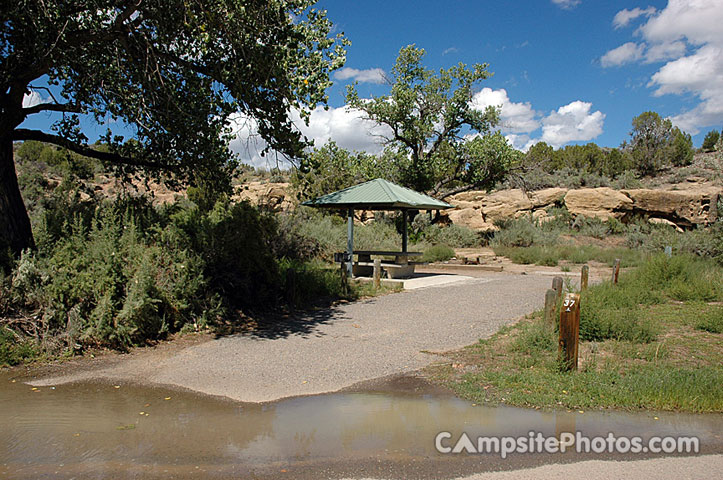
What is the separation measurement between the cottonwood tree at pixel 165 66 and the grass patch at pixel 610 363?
4.54 meters

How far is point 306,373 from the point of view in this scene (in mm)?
6543

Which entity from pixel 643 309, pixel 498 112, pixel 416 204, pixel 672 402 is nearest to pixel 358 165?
pixel 498 112

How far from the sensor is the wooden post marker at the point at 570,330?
5.95m

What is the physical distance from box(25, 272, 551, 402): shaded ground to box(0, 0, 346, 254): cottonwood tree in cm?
316

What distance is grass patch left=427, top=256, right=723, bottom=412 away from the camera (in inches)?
207

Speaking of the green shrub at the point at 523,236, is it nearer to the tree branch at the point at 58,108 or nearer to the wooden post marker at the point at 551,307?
the wooden post marker at the point at 551,307

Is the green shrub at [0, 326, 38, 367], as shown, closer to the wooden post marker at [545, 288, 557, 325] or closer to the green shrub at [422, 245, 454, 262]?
the wooden post marker at [545, 288, 557, 325]

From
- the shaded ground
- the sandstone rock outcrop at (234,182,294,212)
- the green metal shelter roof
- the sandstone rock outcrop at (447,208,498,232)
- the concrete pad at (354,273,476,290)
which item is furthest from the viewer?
the sandstone rock outcrop at (234,182,294,212)

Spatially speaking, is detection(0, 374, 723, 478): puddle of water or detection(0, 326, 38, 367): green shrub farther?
detection(0, 326, 38, 367): green shrub

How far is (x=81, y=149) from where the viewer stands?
1003 cm

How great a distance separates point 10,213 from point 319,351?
566 cm

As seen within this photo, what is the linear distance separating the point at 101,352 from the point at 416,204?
10.3m

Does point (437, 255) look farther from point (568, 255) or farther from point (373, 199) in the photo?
point (373, 199)

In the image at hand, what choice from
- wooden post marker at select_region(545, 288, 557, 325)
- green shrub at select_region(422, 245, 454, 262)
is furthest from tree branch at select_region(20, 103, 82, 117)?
green shrub at select_region(422, 245, 454, 262)
